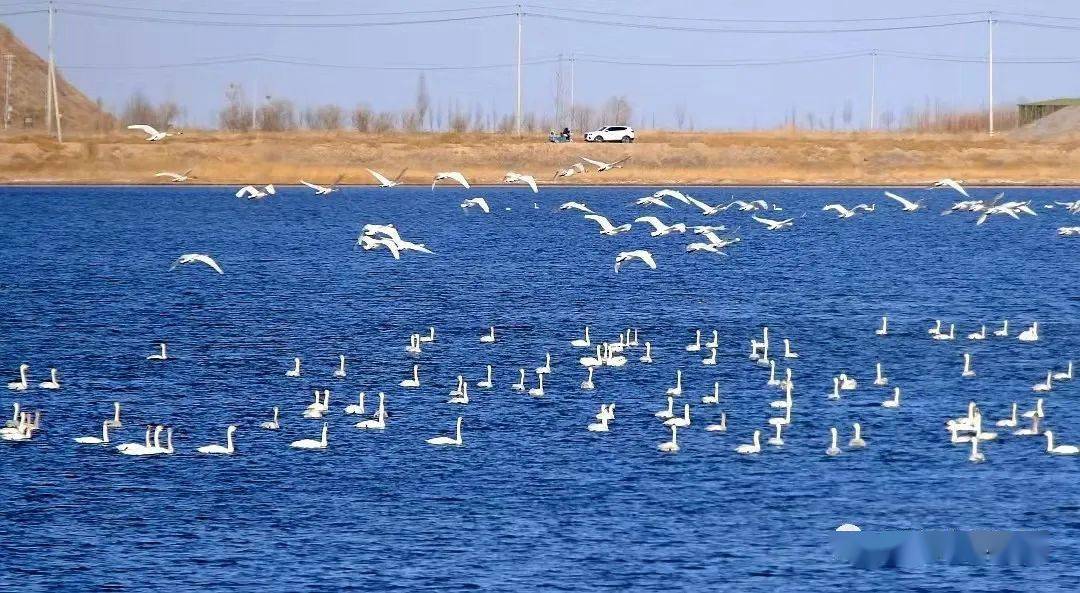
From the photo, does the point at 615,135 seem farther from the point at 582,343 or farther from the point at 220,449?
the point at 220,449

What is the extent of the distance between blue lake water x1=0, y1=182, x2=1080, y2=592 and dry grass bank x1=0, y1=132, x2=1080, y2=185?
216 feet

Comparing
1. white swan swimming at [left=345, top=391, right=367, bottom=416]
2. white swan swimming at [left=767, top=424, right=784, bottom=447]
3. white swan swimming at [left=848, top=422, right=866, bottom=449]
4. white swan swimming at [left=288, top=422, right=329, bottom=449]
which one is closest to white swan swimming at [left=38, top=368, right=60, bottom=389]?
white swan swimming at [left=345, top=391, right=367, bottom=416]

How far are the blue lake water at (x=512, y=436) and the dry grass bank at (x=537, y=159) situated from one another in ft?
216

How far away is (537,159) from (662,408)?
11362 cm

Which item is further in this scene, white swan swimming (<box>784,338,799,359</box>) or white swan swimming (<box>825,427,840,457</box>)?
A: white swan swimming (<box>784,338,799,359</box>)

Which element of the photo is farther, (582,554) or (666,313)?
(666,313)

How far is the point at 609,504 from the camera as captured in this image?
1371 inches

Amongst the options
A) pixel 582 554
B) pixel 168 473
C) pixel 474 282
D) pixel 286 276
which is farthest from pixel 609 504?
pixel 286 276

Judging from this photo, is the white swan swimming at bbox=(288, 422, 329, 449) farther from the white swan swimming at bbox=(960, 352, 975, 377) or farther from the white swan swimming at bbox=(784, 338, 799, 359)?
the white swan swimming at bbox=(960, 352, 975, 377)

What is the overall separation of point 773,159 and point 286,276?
79.4 meters

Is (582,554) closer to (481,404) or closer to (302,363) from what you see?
(481,404)

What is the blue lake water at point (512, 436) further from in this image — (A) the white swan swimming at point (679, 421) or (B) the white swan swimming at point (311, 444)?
(B) the white swan swimming at point (311, 444)

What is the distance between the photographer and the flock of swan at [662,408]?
130 feet

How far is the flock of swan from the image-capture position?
3969cm
